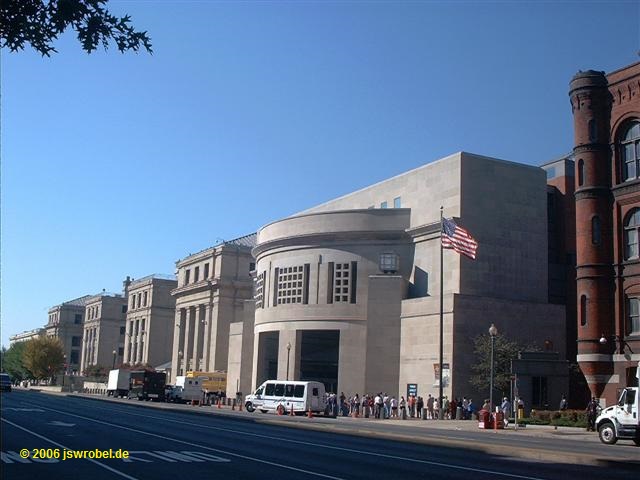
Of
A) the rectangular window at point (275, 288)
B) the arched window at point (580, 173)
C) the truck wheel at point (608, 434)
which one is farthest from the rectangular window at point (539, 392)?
the rectangular window at point (275, 288)

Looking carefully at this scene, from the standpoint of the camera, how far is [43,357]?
13088 centimetres

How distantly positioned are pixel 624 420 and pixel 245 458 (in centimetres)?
1854

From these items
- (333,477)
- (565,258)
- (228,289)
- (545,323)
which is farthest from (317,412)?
(228,289)

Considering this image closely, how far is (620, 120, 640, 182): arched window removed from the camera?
145 ft

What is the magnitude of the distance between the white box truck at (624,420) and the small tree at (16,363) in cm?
12259

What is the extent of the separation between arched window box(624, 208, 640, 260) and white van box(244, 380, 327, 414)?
2188 centimetres

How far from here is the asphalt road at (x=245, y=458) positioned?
1554 centimetres

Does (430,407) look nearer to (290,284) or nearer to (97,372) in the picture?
(290,284)

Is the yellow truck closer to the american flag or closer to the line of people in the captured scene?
the line of people

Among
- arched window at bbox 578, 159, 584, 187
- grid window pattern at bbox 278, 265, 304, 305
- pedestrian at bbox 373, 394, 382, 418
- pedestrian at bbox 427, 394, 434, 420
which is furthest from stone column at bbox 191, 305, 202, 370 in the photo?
arched window at bbox 578, 159, 584, 187

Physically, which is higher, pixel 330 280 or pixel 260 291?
pixel 330 280

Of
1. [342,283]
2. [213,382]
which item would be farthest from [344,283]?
[213,382]

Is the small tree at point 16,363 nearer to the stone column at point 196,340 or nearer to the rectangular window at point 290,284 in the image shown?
the stone column at point 196,340

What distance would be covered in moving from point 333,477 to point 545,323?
1792 inches
